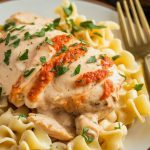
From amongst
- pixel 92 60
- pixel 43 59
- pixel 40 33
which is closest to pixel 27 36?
A: pixel 40 33

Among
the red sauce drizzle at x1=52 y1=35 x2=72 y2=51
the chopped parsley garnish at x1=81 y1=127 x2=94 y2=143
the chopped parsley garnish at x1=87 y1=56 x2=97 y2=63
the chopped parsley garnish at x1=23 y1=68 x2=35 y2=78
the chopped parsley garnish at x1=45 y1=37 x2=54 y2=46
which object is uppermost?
the chopped parsley garnish at x1=45 y1=37 x2=54 y2=46

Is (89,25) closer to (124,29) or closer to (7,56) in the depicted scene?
(124,29)

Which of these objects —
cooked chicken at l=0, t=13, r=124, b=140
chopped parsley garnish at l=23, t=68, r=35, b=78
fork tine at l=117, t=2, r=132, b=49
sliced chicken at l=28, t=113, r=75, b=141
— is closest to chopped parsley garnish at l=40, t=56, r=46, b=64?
cooked chicken at l=0, t=13, r=124, b=140

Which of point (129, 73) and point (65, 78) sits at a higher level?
point (65, 78)

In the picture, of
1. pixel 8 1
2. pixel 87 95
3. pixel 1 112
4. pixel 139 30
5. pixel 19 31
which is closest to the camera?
pixel 87 95

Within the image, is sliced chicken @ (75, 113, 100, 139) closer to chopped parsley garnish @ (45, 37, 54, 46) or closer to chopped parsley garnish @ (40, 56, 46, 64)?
chopped parsley garnish @ (40, 56, 46, 64)

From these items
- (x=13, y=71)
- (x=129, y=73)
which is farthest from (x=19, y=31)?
(x=129, y=73)

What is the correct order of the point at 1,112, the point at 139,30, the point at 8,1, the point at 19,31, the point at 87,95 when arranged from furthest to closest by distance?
the point at 8,1 → the point at 139,30 → the point at 19,31 → the point at 1,112 → the point at 87,95

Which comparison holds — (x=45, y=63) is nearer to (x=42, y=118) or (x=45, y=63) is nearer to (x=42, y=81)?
(x=42, y=81)
